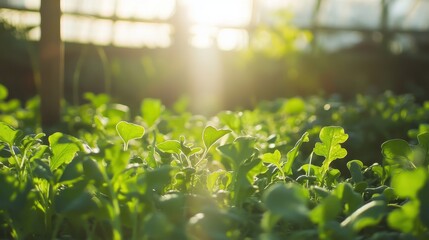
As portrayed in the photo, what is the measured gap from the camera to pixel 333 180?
1201 millimetres

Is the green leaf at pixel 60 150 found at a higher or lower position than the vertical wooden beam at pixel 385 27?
lower

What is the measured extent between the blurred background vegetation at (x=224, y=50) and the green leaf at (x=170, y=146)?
11.0ft

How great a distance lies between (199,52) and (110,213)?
22.2 feet

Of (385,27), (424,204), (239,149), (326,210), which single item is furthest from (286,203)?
(385,27)

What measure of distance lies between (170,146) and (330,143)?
33 cm

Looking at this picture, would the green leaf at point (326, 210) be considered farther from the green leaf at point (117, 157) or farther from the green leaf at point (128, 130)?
the green leaf at point (128, 130)

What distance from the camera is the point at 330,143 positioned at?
46.2 inches

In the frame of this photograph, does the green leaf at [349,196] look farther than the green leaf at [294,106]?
No

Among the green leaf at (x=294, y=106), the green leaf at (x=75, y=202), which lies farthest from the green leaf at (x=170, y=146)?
the green leaf at (x=294, y=106)

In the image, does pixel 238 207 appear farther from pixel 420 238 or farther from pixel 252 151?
pixel 420 238

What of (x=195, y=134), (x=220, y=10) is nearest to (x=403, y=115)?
(x=195, y=134)

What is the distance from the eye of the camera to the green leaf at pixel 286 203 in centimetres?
72

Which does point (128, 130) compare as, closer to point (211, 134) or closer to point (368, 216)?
point (211, 134)

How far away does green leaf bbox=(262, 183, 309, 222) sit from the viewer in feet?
2.38
